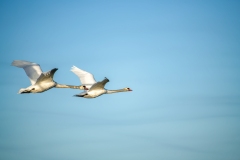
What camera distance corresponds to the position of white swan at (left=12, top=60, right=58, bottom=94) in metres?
54.2

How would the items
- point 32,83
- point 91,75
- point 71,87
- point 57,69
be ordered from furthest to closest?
point 91,75, point 71,87, point 32,83, point 57,69

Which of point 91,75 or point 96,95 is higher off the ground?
point 91,75

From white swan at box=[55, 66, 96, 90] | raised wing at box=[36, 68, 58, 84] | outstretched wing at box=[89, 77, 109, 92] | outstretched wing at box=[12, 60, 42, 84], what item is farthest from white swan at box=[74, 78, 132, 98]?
white swan at box=[55, 66, 96, 90]

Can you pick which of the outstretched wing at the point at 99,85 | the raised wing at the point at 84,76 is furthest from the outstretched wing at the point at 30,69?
the raised wing at the point at 84,76

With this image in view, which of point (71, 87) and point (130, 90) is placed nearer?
point (71, 87)

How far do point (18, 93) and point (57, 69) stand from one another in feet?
20.1

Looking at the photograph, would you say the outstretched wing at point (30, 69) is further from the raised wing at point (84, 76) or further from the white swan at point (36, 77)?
the raised wing at point (84, 76)

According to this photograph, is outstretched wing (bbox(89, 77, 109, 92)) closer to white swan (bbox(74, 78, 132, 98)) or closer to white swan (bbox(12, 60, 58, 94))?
white swan (bbox(74, 78, 132, 98))

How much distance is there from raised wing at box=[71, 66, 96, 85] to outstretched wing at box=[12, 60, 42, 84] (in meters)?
11.2

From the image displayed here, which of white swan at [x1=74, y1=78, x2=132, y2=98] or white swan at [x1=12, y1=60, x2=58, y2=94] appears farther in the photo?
white swan at [x1=74, y1=78, x2=132, y2=98]

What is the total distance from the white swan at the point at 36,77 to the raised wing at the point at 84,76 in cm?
1092

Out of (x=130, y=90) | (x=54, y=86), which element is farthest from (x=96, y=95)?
(x=130, y=90)

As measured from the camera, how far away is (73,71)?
68938 millimetres

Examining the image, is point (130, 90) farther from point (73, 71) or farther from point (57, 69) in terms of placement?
point (57, 69)
